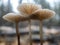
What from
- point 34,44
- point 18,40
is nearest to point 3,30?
point 18,40

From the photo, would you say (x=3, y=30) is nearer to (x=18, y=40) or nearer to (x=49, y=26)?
(x=18, y=40)

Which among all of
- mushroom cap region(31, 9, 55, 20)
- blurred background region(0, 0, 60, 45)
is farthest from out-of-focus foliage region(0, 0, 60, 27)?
mushroom cap region(31, 9, 55, 20)

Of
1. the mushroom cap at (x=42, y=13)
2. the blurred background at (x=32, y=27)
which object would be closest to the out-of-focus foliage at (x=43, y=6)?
the blurred background at (x=32, y=27)

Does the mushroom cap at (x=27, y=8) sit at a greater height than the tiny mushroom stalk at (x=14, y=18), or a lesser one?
greater

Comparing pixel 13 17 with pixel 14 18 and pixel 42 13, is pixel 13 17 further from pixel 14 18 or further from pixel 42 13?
pixel 42 13

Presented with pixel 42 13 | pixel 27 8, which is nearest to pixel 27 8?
pixel 27 8

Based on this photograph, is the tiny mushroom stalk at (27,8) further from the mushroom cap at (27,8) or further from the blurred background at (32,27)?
the blurred background at (32,27)

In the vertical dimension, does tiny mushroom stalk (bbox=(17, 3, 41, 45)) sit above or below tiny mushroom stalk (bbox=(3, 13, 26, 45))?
above

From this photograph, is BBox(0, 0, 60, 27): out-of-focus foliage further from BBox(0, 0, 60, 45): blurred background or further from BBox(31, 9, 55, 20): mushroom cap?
BBox(31, 9, 55, 20): mushroom cap
